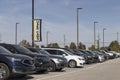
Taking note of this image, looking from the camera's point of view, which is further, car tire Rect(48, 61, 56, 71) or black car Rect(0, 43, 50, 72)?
car tire Rect(48, 61, 56, 71)

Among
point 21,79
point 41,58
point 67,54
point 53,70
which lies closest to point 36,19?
point 67,54

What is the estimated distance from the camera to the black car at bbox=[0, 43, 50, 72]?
19406 millimetres

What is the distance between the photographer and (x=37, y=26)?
3325cm

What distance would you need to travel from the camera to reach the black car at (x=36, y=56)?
63.7 ft

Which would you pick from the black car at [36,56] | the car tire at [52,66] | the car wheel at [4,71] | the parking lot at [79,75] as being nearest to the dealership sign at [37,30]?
the parking lot at [79,75]

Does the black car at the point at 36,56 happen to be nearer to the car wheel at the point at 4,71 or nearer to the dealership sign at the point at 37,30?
the car wheel at the point at 4,71

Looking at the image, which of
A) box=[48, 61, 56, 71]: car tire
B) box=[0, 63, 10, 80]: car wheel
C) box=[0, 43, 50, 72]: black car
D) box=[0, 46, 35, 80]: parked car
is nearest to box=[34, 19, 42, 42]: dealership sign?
box=[48, 61, 56, 71]: car tire

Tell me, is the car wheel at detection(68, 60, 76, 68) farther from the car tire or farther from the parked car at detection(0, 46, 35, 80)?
the parked car at detection(0, 46, 35, 80)

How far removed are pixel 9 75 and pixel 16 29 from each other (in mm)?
52682

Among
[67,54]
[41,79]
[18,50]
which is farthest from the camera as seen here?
[67,54]

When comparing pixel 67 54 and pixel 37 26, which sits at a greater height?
pixel 37 26

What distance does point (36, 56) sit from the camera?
20.0 meters

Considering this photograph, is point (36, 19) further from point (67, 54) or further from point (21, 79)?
point (21, 79)

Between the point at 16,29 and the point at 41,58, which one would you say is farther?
the point at 16,29
